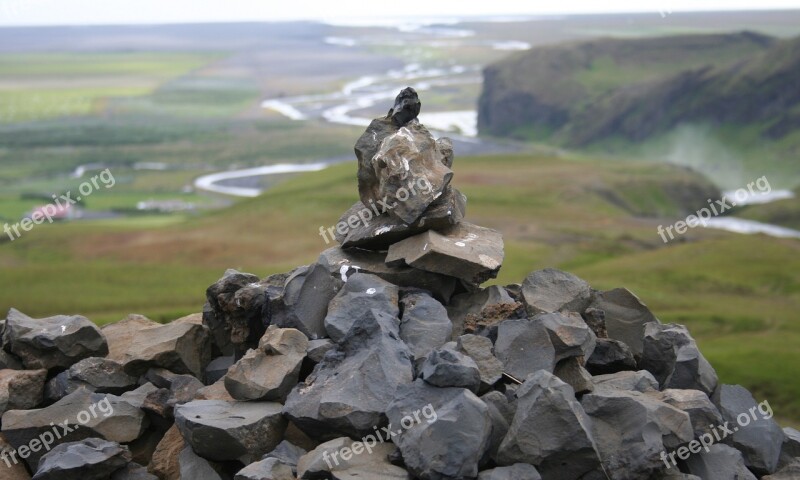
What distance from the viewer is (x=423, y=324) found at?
16688mm

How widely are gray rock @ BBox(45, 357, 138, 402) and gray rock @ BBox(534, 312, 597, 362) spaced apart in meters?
8.30

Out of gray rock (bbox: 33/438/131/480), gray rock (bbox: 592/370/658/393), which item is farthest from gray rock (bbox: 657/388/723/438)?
gray rock (bbox: 33/438/131/480)

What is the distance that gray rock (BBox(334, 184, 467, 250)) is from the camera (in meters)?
18.5

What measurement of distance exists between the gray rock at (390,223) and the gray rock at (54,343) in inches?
222

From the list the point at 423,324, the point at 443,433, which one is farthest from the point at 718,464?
the point at 423,324

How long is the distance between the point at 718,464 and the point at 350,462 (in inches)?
257

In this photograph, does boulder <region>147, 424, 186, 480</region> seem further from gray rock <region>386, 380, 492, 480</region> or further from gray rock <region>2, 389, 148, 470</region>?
gray rock <region>386, 380, 492, 480</region>

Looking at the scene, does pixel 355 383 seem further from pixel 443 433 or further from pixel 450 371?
pixel 443 433

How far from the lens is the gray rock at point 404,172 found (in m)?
18.3

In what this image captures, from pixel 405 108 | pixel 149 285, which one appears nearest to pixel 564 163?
pixel 149 285

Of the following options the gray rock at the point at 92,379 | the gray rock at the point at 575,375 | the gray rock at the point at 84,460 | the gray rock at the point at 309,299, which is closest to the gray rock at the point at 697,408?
the gray rock at the point at 575,375

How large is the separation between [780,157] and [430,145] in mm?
195840

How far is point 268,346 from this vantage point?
16.1 metres

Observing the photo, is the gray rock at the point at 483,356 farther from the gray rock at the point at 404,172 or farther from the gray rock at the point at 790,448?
the gray rock at the point at 790,448
